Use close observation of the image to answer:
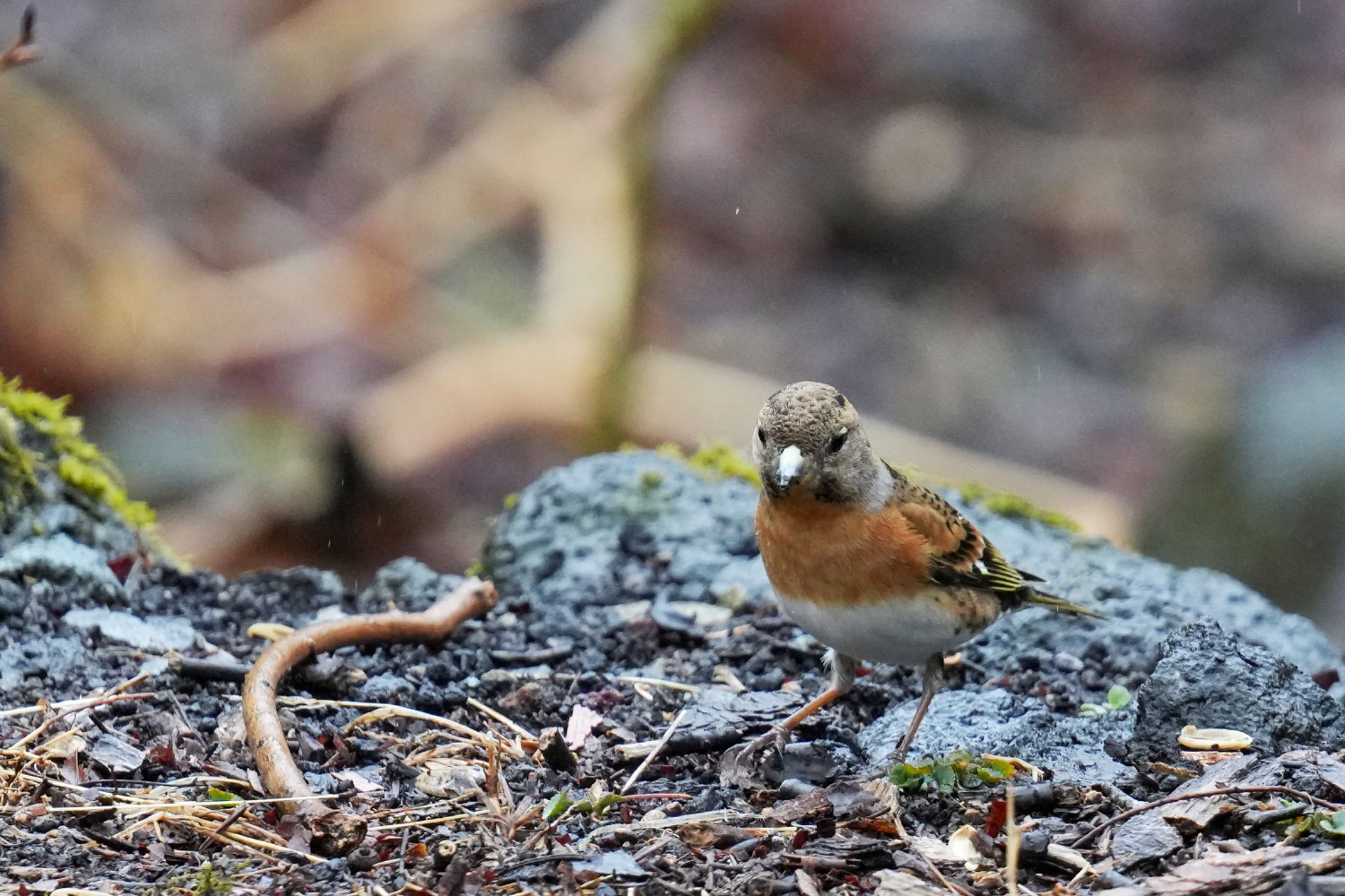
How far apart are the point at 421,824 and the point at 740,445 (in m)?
4.76

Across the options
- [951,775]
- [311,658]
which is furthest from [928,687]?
[311,658]

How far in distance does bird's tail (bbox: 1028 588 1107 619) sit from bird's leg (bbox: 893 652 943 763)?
47 cm

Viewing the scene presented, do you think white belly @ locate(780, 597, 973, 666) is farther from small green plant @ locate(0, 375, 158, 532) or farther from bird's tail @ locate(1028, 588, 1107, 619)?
small green plant @ locate(0, 375, 158, 532)

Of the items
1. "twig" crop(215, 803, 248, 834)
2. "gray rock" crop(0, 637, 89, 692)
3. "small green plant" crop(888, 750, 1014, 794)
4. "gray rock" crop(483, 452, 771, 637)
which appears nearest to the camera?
"twig" crop(215, 803, 248, 834)

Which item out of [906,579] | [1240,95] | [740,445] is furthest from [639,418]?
[1240,95]

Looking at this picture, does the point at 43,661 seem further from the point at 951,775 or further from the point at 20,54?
the point at 951,775

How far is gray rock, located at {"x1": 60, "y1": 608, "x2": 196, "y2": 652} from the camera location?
4297 mm

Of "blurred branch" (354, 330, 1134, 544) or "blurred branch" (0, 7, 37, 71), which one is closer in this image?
"blurred branch" (0, 7, 37, 71)

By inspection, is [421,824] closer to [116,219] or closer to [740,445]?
[740,445]

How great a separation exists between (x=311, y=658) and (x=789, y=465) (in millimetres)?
1386

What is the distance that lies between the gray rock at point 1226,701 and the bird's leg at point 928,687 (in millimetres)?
519

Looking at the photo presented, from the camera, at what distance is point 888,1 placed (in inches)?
452

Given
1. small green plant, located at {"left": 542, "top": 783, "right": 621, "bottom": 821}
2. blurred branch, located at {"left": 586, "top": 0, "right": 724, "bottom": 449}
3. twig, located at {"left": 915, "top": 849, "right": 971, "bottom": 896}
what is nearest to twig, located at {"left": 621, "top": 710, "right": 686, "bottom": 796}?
small green plant, located at {"left": 542, "top": 783, "right": 621, "bottom": 821}

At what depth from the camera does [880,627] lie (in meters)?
3.84
